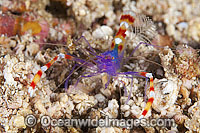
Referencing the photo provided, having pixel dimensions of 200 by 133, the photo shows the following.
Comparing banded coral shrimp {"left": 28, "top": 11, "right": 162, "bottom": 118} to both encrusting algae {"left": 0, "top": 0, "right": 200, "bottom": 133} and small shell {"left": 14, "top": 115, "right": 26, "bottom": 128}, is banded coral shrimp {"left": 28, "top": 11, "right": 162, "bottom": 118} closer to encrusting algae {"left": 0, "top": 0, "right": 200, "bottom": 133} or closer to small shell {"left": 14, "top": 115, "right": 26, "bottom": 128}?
encrusting algae {"left": 0, "top": 0, "right": 200, "bottom": 133}

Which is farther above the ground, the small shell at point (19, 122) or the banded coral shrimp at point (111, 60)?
the banded coral shrimp at point (111, 60)

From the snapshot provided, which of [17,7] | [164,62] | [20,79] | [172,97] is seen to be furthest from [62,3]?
[172,97]

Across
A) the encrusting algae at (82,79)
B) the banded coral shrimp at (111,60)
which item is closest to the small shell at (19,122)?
the encrusting algae at (82,79)

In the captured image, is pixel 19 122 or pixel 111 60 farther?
pixel 111 60

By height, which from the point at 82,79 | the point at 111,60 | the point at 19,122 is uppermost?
the point at 111,60

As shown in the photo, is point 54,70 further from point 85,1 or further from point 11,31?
point 85,1

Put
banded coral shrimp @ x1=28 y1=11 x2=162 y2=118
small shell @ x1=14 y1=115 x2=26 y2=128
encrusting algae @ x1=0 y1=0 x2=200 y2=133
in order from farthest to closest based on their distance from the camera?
banded coral shrimp @ x1=28 y1=11 x2=162 y2=118 < encrusting algae @ x1=0 y1=0 x2=200 y2=133 < small shell @ x1=14 y1=115 x2=26 y2=128

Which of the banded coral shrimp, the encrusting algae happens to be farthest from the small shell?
the banded coral shrimp

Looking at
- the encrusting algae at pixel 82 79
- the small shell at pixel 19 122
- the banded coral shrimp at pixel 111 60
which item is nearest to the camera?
the small shell at pixel 19 122

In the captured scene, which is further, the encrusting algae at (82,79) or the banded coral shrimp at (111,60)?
the banded coral shrimp at (111,60)

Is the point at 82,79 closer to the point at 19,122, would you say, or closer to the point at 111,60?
the point at 111,60

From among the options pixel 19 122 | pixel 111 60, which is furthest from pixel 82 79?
pixel 19 122

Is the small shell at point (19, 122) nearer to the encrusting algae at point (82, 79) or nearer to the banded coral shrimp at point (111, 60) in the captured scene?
the encrusting algae at point (82, 79)
